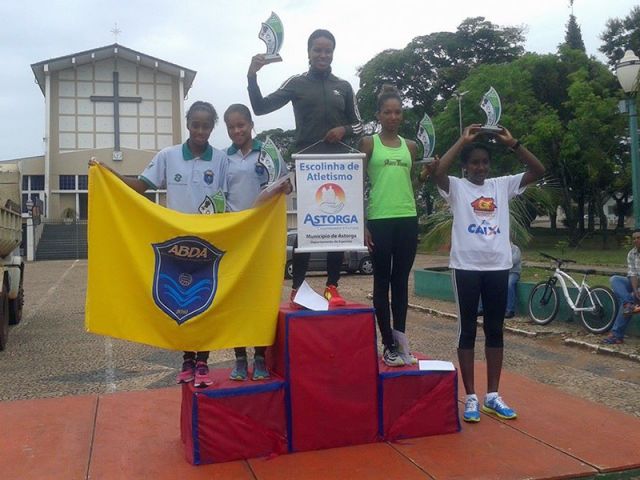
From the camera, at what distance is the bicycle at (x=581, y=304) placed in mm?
8273

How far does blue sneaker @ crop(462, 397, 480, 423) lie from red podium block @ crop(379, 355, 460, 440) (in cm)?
20

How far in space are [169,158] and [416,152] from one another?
1.78 metres

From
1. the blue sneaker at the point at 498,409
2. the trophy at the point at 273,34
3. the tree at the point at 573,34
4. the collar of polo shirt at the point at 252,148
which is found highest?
the tree at the point at 573,34

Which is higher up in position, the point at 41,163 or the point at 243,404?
the point at 41,163

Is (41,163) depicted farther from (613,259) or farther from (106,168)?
(106,168)

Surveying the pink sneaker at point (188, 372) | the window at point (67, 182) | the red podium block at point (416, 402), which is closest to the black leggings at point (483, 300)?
the red podium block at point (416, 402)

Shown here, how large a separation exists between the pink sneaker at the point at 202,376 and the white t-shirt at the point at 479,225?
1.85 meters

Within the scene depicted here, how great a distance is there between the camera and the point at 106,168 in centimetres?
424

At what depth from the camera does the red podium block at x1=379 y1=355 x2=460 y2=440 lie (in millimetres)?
4422

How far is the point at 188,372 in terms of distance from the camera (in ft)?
14.1

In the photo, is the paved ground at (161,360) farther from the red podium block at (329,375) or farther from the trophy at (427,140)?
the trophy at (427,140)

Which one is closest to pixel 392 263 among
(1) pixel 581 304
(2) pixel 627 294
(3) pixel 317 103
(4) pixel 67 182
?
(3) pixel 317 103

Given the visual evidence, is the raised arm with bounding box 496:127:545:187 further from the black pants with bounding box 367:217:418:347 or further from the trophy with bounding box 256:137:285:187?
the trophy with bounding box 256:137:285:187

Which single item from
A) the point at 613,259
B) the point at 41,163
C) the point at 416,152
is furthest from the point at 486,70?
the point at 41,163
